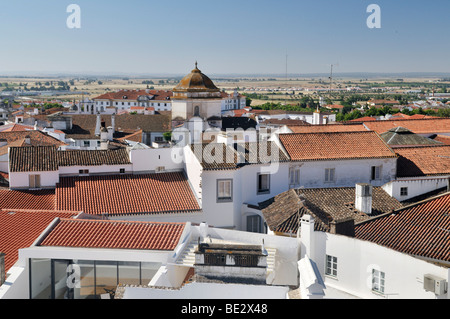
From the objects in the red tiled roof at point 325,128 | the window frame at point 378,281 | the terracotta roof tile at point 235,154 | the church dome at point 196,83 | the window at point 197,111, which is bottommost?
the window frame at point 378,281

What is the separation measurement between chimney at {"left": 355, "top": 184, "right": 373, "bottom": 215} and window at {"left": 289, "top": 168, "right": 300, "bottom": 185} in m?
4.19

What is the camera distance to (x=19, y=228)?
16.7 m

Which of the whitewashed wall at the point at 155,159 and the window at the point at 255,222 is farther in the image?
the whitewashed wall at the point at 155,159

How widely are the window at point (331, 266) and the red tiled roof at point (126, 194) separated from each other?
328 inches

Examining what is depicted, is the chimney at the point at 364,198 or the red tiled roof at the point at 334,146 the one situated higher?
the red tiled roof at the point at 334,146

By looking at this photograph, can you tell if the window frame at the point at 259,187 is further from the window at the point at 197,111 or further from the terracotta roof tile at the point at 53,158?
the window at the point at 197,111

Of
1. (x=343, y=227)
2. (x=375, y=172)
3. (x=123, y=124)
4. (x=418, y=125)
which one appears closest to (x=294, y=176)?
(x=375, y=172)

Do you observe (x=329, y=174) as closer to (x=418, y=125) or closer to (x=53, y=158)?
(x=53, y=158)

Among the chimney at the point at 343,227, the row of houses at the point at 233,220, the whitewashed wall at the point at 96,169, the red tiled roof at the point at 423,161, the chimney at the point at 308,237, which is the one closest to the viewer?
the row of houses at the point at 233,220

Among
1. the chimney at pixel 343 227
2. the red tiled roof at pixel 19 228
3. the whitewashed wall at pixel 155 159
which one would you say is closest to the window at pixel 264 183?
the whitewashed wall at pixel 155 159

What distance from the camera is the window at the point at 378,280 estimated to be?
46.7 ft

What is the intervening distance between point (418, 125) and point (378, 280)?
99.5ft

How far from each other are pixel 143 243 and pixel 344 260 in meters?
5.31
